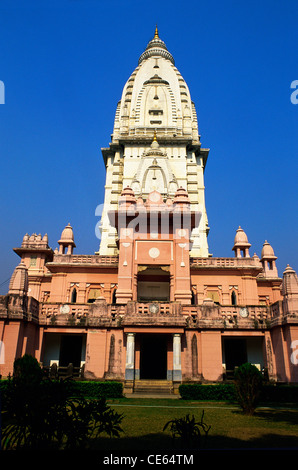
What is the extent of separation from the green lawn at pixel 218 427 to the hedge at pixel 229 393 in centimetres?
171

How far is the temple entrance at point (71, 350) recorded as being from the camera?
21.4m

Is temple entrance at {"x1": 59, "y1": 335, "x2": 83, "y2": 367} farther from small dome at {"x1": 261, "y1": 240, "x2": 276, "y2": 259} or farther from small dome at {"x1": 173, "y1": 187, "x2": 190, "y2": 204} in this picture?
small dome at {"x1": 261, "y1": 240, "x2": 276, "y2": 259}

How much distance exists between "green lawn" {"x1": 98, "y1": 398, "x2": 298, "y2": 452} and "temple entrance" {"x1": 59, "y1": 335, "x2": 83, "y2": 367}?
26.4 feet

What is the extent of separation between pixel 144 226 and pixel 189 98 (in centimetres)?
3221

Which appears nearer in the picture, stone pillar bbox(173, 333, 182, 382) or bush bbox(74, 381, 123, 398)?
bush bbox(74, 381, 123, 398)

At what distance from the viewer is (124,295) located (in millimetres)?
21906

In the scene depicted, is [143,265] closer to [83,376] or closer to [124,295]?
[124,295]

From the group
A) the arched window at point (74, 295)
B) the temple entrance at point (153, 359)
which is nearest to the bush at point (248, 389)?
the temple entrance at point (153, 359)

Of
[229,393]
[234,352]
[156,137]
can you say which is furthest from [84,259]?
[156,137]

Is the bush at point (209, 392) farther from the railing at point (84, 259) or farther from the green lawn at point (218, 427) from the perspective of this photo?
the railing at point (84, 259)

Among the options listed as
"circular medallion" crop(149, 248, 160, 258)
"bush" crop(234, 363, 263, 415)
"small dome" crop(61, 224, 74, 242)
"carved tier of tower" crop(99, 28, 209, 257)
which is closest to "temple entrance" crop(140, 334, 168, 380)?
"circular medallion" crop(149, 248, 160, 258)

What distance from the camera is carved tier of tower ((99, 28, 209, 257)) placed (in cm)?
4253
